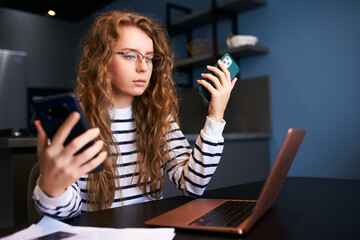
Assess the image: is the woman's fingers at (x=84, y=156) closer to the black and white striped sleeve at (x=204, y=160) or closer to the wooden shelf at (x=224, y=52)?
the black and white striped sleeve at (x=204, y=160)

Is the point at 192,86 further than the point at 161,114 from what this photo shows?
Yes

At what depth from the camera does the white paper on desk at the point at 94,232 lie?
1.70ft

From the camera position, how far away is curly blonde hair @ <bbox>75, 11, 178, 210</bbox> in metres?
0.97

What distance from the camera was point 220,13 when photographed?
97.8 inches

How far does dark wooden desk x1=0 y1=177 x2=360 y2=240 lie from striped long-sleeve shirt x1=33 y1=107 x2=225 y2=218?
61 millimetres

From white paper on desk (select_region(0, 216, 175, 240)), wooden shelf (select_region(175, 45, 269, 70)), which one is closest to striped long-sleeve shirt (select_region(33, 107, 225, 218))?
white paper on desk (select_region(0, 216, 175, 240))

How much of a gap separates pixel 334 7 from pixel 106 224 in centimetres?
200

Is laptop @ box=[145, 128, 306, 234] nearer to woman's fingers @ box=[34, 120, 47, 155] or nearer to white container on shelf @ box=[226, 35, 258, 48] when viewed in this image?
woman's fingers @ box=[34, 120, 47, 155]

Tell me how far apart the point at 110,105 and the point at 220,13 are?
1697 mm

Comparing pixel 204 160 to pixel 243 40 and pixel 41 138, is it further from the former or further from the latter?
pixel 243 40

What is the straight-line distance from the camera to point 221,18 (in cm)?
262

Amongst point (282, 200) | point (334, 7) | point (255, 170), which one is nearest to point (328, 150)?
point (255, 170)

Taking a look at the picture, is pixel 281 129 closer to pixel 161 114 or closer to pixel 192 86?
pixel 192 86

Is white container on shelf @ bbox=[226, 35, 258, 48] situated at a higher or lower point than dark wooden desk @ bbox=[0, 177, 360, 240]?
higher
